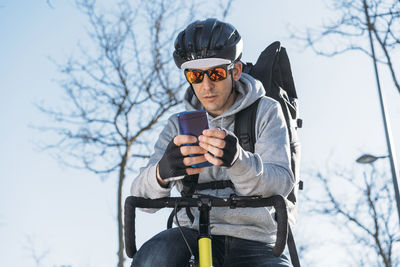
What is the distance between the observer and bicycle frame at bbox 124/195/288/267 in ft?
7.03

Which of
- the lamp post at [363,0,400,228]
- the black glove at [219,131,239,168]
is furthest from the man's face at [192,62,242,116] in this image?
the lamp post at [363,0,400,228]

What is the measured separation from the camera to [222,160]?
208 cm

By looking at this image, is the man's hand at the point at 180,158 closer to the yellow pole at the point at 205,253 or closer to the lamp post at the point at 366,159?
the yellow pole at the point at 205,253

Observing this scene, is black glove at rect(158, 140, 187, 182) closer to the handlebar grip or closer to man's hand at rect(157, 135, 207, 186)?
man's hand at rect(157, 135, 207, 186)

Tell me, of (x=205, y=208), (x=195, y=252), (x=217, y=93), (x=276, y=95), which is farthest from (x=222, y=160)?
(x=276, y=95)

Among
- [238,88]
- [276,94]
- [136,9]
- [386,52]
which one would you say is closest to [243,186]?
[238,88]

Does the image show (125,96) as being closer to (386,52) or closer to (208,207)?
(386,52)

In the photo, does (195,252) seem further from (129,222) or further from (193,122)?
(193,122)

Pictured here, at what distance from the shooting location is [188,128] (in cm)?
210

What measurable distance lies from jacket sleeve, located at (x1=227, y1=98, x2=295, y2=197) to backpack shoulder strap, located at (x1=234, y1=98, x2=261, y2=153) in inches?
1.2

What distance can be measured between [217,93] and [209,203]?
3.07ft

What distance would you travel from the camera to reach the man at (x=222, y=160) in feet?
7.18

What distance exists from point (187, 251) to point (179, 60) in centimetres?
109

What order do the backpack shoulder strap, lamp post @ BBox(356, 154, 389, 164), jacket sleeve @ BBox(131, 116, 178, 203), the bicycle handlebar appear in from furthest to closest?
lamp post @ BBox(356, 154, 389, 164), the backpack shoulder strap, jacket sleeve @ BBox(131, 116, 178, 203), the bicycle handlebar
